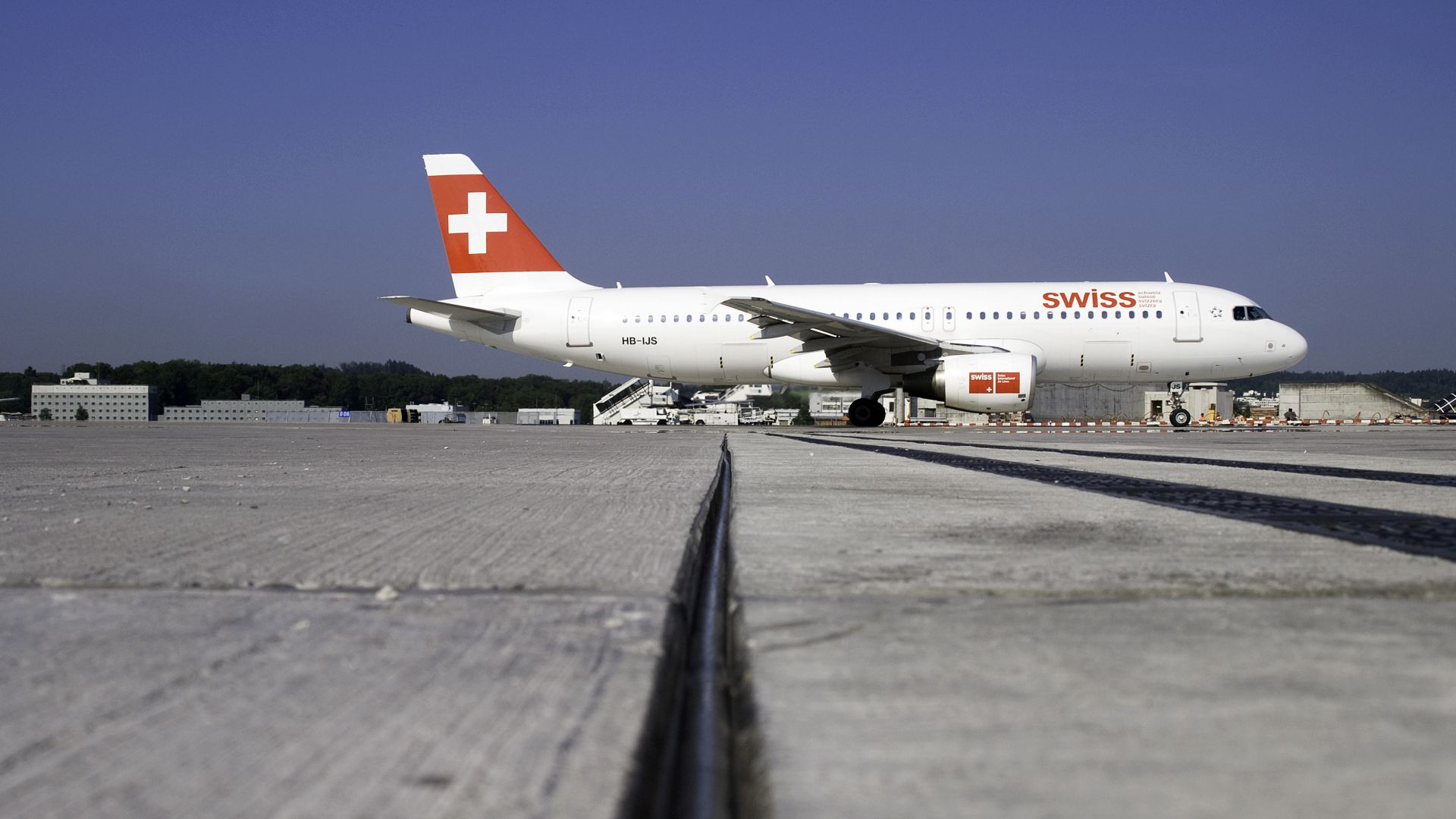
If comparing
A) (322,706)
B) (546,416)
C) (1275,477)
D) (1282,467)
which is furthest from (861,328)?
(546,416)

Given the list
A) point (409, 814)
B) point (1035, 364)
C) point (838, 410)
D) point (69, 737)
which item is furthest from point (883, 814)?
point (838, 410)

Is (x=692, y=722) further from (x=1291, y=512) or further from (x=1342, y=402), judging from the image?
(x=1342, y=402)

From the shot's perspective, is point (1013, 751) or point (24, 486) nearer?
point (1013, 751)

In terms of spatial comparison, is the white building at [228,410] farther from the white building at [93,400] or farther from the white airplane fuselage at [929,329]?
the white airplane fuselage at [929,329]

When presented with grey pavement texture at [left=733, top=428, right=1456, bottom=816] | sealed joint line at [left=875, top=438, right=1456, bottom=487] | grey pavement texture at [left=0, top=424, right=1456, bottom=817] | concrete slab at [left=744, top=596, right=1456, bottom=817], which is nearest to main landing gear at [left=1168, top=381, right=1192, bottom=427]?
sealed joint line at [left=875, top=438, right=1456, bottom=487]

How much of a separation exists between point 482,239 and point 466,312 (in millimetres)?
1605

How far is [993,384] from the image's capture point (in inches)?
595

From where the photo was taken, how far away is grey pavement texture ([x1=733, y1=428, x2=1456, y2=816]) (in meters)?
0.85

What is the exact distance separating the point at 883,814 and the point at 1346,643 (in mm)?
850

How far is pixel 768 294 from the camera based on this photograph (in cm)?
1784

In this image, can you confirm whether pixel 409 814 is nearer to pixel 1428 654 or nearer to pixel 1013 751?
pixel 1013 751

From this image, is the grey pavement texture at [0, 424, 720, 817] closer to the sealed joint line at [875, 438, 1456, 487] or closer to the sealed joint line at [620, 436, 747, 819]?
the sealed joint line at [620, 436, 747, 819]

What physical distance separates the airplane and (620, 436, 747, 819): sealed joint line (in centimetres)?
1366

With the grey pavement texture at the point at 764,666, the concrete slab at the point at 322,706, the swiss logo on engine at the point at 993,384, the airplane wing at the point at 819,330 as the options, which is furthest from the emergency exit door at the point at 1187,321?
the concrete slab at the point at 322,706
